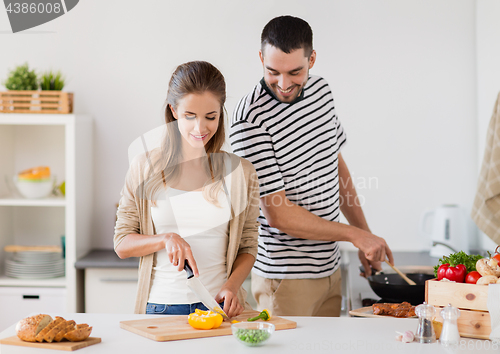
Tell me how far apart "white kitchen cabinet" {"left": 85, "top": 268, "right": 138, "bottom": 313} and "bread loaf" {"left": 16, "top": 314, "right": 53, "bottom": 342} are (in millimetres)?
1211

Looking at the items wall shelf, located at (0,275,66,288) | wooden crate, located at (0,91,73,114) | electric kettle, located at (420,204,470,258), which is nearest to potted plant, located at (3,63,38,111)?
wooden crate, located at (0,91,73,114)

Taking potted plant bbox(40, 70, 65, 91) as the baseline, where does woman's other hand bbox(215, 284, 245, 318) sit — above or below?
below

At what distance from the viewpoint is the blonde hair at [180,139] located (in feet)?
4.40

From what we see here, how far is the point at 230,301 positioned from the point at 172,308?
19 cm

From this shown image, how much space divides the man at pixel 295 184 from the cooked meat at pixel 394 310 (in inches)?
7.9

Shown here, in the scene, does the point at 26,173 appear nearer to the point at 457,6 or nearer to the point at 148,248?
the point at 148,248

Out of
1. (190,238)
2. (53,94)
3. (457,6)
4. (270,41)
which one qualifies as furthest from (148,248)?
(457,6)

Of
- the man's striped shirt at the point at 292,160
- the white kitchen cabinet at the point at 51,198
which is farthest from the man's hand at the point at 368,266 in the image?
the white kitchen cabinet at the point at 51,198

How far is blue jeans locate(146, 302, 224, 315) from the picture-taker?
1.29m

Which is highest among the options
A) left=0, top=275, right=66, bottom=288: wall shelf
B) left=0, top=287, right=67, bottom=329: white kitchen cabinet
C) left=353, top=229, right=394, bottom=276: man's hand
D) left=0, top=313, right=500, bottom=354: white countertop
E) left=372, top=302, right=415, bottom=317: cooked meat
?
left=353, top=229, right=394, bottom=276: man's hand

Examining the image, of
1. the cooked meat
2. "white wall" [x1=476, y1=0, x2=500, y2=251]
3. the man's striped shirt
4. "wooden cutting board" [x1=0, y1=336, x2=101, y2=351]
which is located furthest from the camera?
"white wall" [x1=476, y1=0, x2=500, y2=251]

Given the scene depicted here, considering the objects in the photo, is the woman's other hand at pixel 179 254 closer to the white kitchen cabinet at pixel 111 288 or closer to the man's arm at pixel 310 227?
the man's arm at pixel 310 227

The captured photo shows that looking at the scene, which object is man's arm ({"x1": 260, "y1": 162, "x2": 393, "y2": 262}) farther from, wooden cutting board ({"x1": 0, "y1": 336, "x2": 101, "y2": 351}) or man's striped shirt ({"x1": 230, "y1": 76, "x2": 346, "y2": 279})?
wooden cutting board ({"x1": 0, "y1": 336, "x2": 101, "y2": 351})

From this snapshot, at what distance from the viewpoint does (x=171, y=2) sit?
8.33 feet
